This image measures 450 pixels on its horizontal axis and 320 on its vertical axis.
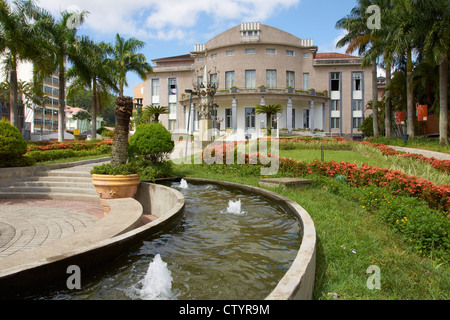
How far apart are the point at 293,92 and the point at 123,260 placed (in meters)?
36.6

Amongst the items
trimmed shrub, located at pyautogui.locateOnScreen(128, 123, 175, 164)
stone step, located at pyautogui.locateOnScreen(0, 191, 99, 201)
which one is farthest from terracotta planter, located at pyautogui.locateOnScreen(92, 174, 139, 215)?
trimmed shrub, located at pyautogui.locateOnScreen(128, 123, 175, 164)

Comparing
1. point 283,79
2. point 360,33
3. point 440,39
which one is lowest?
point 440,39

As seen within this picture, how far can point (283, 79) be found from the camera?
41.5m

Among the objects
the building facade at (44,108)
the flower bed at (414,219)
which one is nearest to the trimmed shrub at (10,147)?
the flower bed at (414,219)

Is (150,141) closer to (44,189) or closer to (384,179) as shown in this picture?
(44,189)

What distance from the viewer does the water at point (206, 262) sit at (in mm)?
3438

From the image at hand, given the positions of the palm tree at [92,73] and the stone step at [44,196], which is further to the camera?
the palm tree at [92,73]

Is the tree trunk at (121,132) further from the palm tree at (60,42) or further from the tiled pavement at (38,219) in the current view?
the palm tree at (60,42)

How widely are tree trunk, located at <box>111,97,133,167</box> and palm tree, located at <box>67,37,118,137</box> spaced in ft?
59.7

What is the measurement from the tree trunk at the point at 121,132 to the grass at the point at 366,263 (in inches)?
201

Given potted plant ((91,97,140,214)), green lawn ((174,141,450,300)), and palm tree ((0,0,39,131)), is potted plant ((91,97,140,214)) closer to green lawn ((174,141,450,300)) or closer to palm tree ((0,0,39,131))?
green lawn ((174,141,450,300))

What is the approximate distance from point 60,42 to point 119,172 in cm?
1933

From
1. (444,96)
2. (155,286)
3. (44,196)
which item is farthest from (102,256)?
(444,96)
